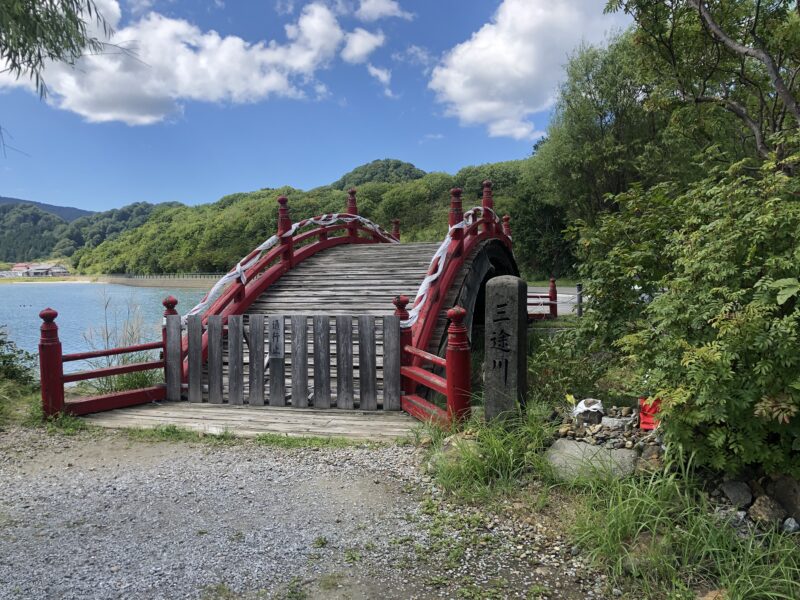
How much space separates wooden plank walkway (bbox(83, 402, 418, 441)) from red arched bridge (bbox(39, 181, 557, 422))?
15cm

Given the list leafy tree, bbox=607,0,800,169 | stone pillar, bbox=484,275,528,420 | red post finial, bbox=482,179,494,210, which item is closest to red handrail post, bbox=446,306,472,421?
stone pillar, bbox=484,275,528,420

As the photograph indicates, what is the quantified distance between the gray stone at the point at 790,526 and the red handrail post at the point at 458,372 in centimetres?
220

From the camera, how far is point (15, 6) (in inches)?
157

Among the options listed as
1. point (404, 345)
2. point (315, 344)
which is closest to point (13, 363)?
point (315, 344)

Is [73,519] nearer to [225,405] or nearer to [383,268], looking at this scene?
[225,405]

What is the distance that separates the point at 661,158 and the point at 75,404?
20802mm

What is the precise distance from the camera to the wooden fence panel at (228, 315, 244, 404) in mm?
5867

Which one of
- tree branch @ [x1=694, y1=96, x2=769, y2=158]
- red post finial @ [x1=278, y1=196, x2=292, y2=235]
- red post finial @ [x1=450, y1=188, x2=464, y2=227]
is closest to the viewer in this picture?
tree branch @ [x1=694, y1=96, x2=769, y2=158]

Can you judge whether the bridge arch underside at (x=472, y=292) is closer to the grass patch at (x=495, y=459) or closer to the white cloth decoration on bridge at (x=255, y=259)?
the grass patch at (x=495, y=459)

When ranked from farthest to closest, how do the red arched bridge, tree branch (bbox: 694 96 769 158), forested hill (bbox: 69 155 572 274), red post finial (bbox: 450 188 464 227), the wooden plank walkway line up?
forested hill (bbox: 69 155 572 274)
red post finial (bbox: 450 188 464 227)
tree branch (bbox: 694 96 769 158)
the red arched bridge
the wooden plank walkway

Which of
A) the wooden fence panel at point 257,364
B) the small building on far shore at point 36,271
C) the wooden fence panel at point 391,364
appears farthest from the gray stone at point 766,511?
the small building on far shore at point 36,271

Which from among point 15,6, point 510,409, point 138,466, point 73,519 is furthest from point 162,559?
point 15,6

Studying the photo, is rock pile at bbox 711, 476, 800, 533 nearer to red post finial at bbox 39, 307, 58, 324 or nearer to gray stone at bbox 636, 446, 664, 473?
gray stone at bbox 636, 446, 664, 473

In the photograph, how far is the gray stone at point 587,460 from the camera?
121 inches
